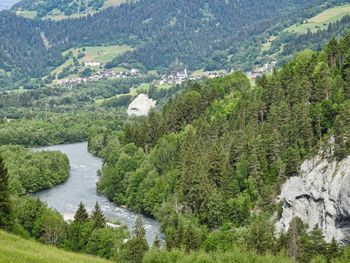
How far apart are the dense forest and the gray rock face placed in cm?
231

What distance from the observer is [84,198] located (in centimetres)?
14338

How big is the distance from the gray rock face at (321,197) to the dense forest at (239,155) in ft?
7.58

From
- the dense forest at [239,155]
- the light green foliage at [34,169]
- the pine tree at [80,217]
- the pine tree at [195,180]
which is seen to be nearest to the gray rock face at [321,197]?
the dense forest at [239,155]

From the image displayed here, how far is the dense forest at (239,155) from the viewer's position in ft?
352

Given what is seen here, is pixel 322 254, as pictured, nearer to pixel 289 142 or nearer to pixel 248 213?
pixel 248 213

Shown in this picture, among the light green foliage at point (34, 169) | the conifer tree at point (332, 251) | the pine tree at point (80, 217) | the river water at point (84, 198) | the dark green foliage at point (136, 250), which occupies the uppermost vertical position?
the pine tree at point (80, 217)

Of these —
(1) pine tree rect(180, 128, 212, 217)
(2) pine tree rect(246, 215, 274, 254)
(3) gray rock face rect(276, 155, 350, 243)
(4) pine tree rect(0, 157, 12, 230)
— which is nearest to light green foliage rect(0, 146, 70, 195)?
(1) pine tree rect(180, 128, 212, 217)

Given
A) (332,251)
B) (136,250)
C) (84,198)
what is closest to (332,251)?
(332,251)

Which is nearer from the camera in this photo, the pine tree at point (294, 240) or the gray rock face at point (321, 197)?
the pine tree at point (294, 240)

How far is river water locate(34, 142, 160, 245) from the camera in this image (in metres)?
125

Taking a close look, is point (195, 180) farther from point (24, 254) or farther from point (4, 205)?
point (24, 254)

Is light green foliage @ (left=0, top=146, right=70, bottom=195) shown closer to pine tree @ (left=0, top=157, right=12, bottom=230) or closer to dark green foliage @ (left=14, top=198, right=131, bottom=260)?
dark green foliage @ (left=14, top=198, right=131, bottom=260)

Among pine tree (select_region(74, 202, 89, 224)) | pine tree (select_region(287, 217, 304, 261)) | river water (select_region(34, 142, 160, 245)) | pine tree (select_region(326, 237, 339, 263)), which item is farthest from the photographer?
river water (select_region(34, 142, 160, 245))

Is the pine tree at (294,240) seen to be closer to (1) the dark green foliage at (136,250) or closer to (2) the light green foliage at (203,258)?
(2) the light green foliage at (203,258)
